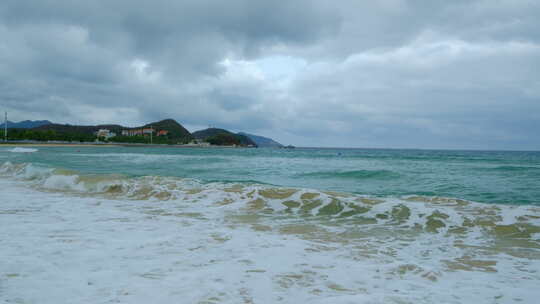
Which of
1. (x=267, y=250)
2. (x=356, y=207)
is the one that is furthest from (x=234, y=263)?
(x=356, y=207)

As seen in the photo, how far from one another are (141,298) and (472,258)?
4.21m

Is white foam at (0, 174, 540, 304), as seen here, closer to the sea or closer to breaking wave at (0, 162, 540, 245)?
the sea

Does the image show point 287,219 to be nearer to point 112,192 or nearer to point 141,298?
point 141,298

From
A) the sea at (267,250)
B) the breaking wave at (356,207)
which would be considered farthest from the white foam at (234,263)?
the breaking wave at (356,207)

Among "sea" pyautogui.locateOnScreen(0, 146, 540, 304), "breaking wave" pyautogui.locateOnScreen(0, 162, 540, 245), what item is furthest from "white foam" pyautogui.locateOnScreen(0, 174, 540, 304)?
"breaking wave" pyautogui.locateOnScreen(0, 162, 540, 245)

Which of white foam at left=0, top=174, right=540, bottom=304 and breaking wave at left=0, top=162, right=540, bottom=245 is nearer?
white foam at left=0, top=174, right=540, bottom=304

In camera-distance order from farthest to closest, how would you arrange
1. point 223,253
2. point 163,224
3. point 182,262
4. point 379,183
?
point 379,183 → point 163,224 → point 223,253 → point 182,262

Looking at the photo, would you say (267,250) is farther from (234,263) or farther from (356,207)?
(356,207)

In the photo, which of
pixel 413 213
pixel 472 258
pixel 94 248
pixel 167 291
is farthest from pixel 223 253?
pixel 413 213

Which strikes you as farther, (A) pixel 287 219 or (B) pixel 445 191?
(B) pixel 445 191

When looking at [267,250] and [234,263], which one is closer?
[234,263]

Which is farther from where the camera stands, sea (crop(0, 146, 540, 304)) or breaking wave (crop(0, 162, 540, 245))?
breaking wave (crop(0, 162, 540, 245))

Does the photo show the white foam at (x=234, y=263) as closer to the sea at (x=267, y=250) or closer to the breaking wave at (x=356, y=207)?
the sea at (x=267, y=250)

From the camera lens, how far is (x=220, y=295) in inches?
114
